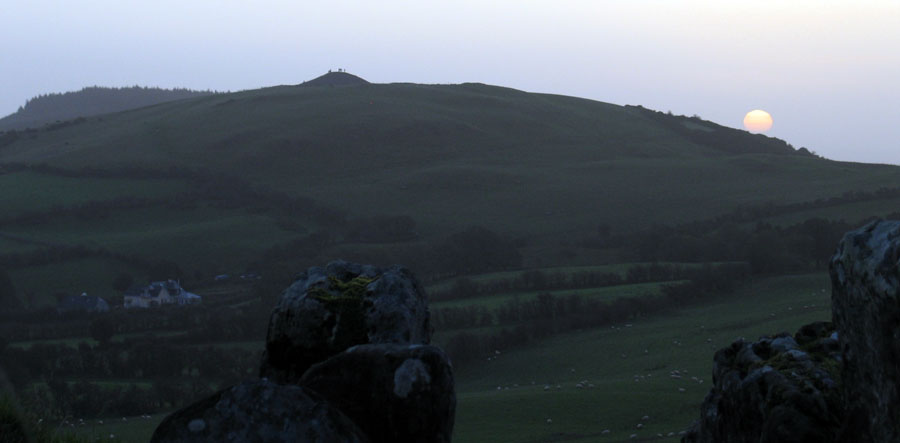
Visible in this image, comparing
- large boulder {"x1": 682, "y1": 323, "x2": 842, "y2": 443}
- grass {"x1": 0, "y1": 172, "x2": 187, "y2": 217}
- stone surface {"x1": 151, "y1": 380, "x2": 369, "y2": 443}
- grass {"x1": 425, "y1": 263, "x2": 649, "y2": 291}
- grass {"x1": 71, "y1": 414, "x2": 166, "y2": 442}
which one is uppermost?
grass {"x1": 0, "y1": 172, "x2": 187, "y2": 217}

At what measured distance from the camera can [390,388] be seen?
858 cm

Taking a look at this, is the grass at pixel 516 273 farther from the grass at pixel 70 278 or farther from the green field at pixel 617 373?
the grass at pixel 70 278

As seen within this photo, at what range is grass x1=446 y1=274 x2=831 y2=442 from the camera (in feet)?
119

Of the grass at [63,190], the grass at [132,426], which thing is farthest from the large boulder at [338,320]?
the grass at [63,190]

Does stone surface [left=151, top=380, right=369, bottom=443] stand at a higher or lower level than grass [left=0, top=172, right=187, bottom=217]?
lower

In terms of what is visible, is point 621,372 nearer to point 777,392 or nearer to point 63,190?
point 777,392

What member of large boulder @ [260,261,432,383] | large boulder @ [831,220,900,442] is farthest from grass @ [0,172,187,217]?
large boulder @ [831,220,900,442]

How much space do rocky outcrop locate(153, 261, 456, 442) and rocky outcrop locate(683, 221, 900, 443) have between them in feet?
9.97

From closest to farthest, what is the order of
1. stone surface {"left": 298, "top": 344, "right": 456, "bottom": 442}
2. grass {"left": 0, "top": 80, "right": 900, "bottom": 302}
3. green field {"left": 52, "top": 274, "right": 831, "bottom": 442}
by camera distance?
stone surface {"left": 298, "top": 344, "right": 456, "bottom": 442}, green field {"left": 52, "top": 274, "right": 831, "bottom": 442}, grass {"left": 0, "top": 80, "right": 900, "bottom": 302}

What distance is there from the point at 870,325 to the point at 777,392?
1.41 metres

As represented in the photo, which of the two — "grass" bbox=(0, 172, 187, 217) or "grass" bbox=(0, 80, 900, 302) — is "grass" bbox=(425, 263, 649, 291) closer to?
"grass" bbox=(0, 80, 900, 302)

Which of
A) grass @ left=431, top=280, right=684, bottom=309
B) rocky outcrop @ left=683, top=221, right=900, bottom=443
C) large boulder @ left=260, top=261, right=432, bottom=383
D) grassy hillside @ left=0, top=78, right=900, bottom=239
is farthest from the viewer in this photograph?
grassy hillside @ left=0, top=78, right=900, bottom=239

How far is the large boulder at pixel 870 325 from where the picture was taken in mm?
8188

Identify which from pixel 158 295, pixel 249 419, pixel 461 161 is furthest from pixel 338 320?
pixel 461 161
